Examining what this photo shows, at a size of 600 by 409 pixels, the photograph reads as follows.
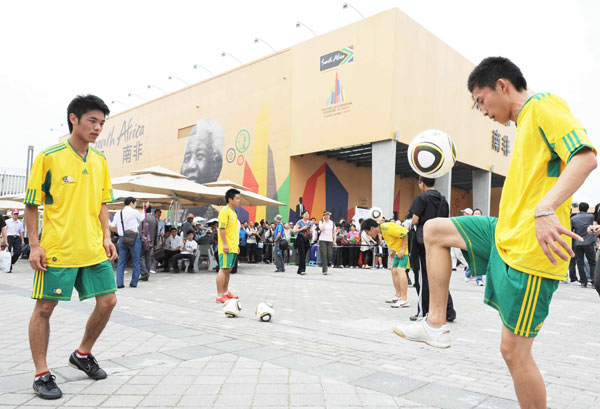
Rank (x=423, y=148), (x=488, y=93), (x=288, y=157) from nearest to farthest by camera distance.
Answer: (x=488, y=93)
(x=423, y=148)
(x=288, y=157)

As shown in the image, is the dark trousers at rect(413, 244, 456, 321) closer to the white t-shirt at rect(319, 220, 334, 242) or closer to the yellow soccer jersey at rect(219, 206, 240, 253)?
the yellow soccer jersey at rect(219, 206, 240, 253)

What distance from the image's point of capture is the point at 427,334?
8.14 feet

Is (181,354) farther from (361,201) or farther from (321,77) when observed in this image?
(361,201)

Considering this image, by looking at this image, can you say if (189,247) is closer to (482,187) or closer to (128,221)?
(128,221)

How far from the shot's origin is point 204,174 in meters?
31.1

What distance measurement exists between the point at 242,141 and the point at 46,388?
84.3 ft

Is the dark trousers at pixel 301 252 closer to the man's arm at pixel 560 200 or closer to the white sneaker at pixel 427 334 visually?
the white sneaker at pixel 427 334

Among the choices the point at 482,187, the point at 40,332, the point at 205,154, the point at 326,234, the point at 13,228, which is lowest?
the point at 40,332

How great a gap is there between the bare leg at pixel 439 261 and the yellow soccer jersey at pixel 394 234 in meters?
4.22

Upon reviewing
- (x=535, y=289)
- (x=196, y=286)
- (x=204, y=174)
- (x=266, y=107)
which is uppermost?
(x=266, y=107)

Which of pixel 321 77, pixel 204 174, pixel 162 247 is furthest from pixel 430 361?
pixel 204 174

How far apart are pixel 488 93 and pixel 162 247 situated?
13.1m

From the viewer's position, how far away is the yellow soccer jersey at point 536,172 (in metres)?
2.02

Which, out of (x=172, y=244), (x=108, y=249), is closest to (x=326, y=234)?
(x=172, y=244)
